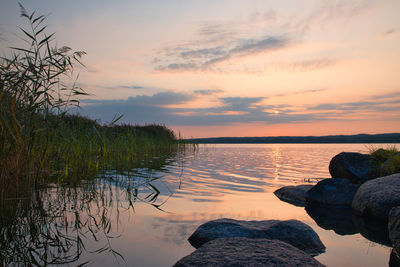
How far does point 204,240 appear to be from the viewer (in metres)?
4.15

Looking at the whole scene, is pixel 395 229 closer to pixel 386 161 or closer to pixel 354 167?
pixel 386 161

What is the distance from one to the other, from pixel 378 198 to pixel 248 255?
429cm

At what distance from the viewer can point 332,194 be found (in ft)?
24.4

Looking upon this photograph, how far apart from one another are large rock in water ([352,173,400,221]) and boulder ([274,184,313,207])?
1.22m

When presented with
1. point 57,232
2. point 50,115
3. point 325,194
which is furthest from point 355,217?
point 50,115

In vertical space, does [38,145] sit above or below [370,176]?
above

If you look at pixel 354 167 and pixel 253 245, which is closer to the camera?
pixel 253 245

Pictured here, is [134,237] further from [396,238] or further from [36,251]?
[396,238]

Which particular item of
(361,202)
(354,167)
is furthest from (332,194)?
(354,167)

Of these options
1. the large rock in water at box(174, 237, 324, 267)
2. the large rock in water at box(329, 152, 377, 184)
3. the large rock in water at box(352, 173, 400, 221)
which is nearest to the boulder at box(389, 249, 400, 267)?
the large rock in water at box(174, 237, 324, 267)

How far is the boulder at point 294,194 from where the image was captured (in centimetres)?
756

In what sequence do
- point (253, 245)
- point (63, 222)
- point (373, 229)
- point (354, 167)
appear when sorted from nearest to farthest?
point (253, 245) → point (63, 222) → point (373, 229) → point (354, 167)

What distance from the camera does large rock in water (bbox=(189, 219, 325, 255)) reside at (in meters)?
→ 4.15

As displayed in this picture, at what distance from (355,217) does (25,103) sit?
7.00m
